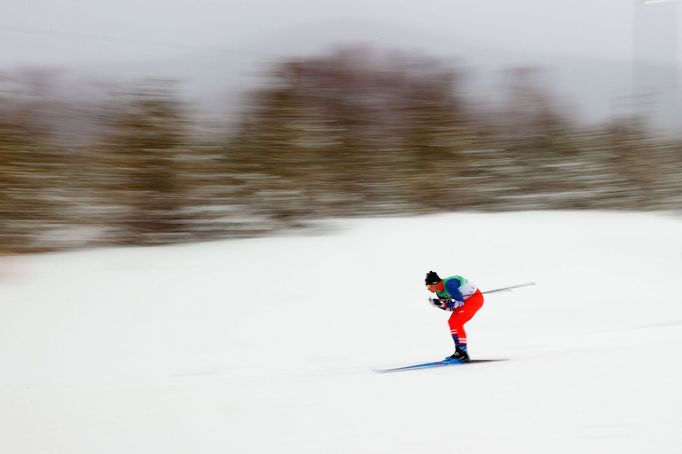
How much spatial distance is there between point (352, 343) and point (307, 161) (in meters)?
6.81

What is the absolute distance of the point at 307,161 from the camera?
16.5m

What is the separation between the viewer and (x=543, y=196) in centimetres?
1962

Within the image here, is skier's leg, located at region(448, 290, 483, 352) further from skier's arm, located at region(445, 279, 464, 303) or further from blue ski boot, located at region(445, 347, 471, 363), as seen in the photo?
blue ski boot, located at region(445, 347, 471, 363)

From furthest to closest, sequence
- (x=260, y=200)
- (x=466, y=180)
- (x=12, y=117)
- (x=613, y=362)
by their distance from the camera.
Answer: (x=466, y=180), (x=260, y=200), (x=12, y=117), (x=613, y=362)

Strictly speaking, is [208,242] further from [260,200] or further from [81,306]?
[81,306]

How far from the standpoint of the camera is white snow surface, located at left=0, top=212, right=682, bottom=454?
5.77m

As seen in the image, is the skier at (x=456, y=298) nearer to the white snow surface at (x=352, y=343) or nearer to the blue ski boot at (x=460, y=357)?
the blue ski boot at (x=460, y=357)

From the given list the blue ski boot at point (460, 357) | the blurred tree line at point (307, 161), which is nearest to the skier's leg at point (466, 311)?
the blue ski boot at point (460, 357)

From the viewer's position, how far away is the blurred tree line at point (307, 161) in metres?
14.4

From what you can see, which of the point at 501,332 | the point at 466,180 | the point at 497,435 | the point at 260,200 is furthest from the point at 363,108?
the point at 497,435

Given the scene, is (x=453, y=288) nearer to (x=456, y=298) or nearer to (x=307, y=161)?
(x=456, y=298)

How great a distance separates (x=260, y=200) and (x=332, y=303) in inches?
168

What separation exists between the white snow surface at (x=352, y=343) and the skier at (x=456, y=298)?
0.47m

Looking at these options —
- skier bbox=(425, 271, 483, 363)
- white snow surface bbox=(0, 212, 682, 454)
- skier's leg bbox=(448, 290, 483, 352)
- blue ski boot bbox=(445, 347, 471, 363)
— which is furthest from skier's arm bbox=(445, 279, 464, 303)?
blue ski boot bbox=(445, 347, 471, 363)
